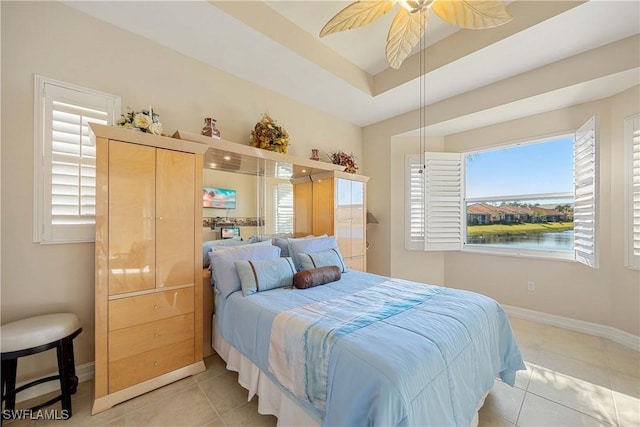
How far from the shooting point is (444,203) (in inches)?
158

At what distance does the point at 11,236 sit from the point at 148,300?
1017 mm

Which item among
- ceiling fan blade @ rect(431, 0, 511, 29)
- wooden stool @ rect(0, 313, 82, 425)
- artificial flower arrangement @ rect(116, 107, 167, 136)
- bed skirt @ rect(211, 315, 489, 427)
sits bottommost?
bed skirt @ rect(211, 315, 489, 427)

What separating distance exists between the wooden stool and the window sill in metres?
4.55

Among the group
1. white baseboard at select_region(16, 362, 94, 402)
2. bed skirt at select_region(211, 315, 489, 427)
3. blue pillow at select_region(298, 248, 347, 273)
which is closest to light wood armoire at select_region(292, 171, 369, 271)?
blue pillow at select_region(298, 248, 347, 273)

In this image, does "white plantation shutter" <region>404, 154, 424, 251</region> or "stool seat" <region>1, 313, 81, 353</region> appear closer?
"stool seat" <region>1, 313, 81, 353</region>

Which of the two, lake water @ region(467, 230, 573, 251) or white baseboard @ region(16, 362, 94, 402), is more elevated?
lake water @ region(467, 230, 573, 251)

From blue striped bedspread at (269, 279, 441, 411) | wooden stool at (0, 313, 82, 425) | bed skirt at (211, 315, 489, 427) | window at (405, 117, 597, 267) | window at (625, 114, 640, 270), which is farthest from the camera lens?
window at (405, 117, 597, 267)

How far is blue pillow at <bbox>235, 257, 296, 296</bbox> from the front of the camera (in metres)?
2.09

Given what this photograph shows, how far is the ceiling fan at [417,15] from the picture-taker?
1.49m

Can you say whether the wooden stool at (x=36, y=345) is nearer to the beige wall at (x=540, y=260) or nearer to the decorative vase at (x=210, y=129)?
the decorative vase at (x=210, y=129)

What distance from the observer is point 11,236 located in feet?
5.96

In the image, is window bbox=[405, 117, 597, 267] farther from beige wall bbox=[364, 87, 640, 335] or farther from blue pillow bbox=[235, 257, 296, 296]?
blue pillow bbox=[235, 257, 296, 296]

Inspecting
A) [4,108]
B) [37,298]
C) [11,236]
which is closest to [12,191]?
[11,236]

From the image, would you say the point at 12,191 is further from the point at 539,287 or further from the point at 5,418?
the point at 539,287
